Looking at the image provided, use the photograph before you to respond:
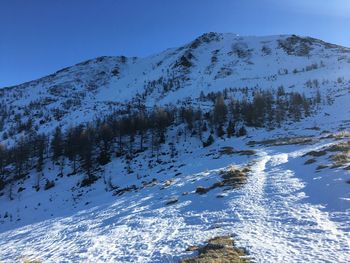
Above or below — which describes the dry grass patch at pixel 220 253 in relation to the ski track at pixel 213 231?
above

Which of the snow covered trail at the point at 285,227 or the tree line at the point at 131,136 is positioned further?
the tree line at the point at 131,136

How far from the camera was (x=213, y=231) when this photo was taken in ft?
48.4

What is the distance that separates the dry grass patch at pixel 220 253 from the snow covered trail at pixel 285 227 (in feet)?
1.43

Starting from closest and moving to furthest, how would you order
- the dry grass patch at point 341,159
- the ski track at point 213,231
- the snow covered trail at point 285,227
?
the snow covered trail at point 285,227 → the ski track at point 213,231 → the dry grass patch at point 341,159

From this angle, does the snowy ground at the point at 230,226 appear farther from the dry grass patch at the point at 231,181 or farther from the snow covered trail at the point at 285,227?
the dry grass patch at the point at 231,181

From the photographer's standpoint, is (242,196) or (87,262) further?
(242,196)

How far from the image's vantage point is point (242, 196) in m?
19.9

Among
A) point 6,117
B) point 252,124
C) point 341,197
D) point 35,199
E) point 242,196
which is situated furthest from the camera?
point 6,117

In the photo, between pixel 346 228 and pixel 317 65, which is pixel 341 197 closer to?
pixel 346 228

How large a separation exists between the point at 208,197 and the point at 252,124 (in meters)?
69.6

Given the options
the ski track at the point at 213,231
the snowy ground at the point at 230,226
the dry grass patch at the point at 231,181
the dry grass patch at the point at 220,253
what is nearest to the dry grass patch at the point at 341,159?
the snowy ground at the point at 230,226

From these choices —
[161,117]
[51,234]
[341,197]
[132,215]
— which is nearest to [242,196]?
[341,197]

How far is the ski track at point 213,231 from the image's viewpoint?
1132 cm

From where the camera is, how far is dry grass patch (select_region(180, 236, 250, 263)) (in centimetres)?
1076
